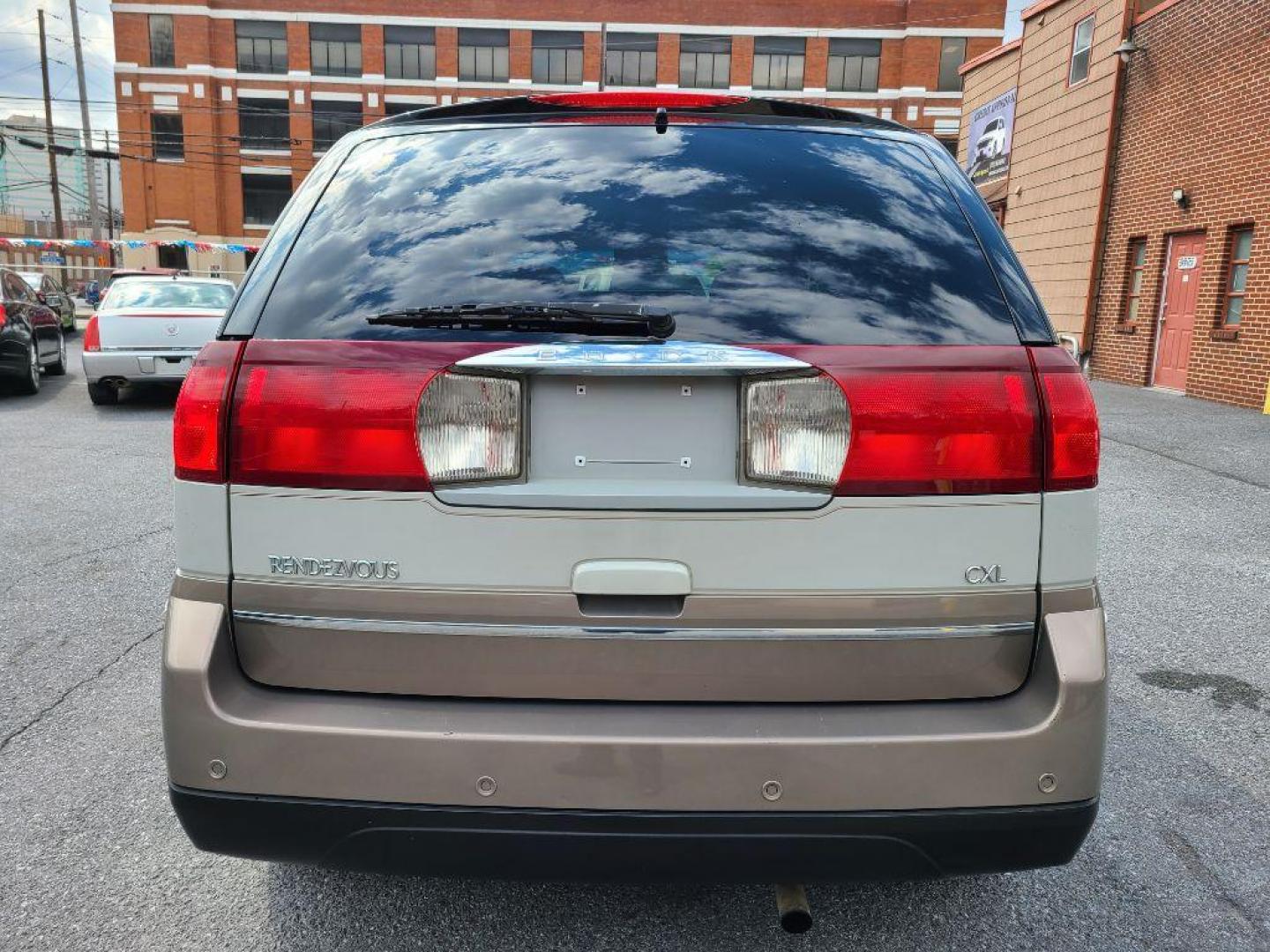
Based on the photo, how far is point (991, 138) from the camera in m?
22.8

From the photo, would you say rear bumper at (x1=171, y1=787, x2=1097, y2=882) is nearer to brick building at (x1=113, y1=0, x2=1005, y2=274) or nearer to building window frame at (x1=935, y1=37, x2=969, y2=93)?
brick building at (x1=113, y1=0, x2=1005, y2=274)

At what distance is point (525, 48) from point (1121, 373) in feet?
138

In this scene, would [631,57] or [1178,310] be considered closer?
[1178,310]

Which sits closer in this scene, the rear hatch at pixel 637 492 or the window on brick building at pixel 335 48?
the rear hatch at pixel 637 492

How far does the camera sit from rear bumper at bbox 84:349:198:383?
1133cm

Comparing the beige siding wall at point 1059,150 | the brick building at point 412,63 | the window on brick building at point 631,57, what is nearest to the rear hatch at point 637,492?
the beige siding wall at point 1059,150

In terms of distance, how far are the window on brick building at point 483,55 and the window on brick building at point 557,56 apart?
165 centimetres

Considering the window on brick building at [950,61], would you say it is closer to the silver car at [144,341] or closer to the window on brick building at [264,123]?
the window on brick building at [264,123]

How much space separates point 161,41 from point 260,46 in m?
4.84

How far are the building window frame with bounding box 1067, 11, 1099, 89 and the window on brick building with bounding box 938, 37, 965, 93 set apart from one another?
114 ft

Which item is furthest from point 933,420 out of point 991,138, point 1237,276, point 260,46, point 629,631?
point 260,46

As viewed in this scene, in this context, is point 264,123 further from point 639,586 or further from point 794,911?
point 794,911

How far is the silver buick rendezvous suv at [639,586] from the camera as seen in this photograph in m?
1.80

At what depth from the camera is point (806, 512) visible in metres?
1.82
